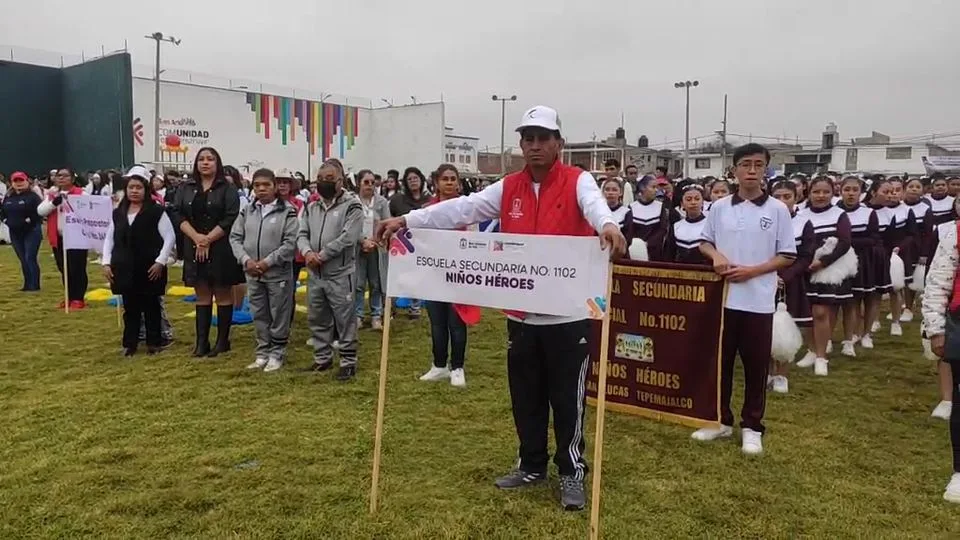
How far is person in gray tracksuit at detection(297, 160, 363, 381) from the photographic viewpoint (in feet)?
20.9

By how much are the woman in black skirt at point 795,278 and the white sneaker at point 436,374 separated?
2.93 m

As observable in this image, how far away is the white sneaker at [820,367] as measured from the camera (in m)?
6.77

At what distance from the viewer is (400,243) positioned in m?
3.80

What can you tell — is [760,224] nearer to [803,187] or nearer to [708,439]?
[708,439]

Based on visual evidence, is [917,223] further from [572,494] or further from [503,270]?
[503,270]

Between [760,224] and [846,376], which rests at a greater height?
[760,224]

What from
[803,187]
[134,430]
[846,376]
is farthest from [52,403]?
[803,187]

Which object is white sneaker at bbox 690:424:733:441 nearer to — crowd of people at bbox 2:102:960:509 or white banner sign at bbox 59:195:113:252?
crowd of people at bbox 2:102:960:509

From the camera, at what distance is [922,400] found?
6.02m

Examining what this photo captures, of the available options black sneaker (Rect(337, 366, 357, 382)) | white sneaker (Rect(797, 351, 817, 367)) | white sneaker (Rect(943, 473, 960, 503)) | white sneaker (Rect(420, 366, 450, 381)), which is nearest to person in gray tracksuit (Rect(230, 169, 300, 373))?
black sneaker (Rect(337, 366, 357, 382))

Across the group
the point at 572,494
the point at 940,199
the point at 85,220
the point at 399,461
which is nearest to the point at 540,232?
the point at 572,494

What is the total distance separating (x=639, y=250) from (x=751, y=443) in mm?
3508

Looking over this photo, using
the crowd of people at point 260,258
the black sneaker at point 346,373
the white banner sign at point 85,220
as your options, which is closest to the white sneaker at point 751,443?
the crowd of people at point 260,258

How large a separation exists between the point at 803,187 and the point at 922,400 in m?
3.75
